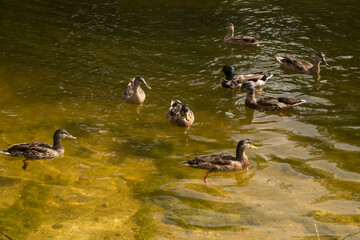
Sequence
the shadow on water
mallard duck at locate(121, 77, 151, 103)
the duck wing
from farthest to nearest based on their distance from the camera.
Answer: mallard duck at locate(121, 77, 151, 103)
the duck wing
the shadow on water

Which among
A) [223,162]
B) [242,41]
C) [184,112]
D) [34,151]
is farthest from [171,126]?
[242,41]

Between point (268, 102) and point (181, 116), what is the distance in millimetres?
2977

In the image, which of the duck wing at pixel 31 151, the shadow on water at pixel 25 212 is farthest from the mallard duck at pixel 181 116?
the shadow on water at pixel 25 212

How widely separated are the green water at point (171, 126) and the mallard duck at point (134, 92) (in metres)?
0.21

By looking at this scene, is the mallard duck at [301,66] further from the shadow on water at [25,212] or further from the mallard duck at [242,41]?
the shadow on water at [25,212]

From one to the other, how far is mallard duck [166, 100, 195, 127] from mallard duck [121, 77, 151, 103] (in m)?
1.68

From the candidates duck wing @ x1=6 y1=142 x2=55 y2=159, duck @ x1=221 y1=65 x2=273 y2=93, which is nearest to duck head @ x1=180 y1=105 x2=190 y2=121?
duck wing @ x1=6 y1=142 x2=55 y2=159

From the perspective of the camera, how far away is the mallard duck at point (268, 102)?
44.3ft

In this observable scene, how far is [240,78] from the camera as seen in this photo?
15.7m

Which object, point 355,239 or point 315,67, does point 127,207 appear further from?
point 315,67

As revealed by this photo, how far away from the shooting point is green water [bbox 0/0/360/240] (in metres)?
8.29

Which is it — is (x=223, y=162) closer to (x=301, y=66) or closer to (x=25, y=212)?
(x=25, y=212)

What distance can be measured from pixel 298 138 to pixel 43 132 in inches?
249

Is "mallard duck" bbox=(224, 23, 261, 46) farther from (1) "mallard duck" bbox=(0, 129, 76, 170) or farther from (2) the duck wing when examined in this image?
(2) the duck wing
